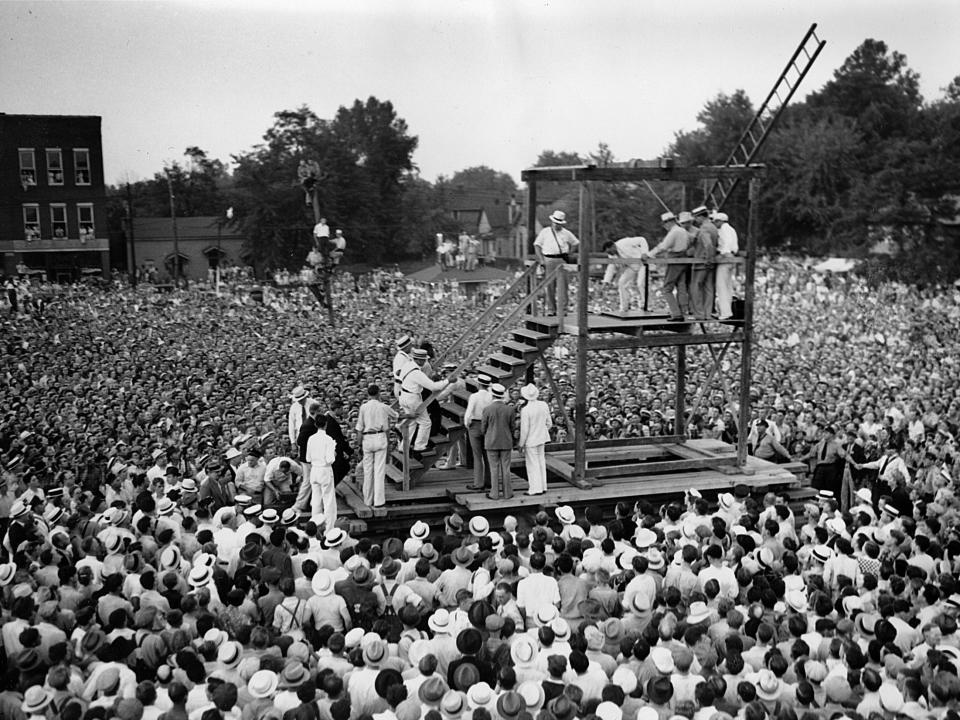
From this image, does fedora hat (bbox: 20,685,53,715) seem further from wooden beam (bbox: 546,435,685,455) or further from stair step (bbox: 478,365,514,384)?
wooden beam (bbox: 546,435,685,455)

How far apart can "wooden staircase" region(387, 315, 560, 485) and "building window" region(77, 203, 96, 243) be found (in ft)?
52.5

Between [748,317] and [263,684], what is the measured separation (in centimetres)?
898

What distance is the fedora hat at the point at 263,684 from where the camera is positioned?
22.2ft

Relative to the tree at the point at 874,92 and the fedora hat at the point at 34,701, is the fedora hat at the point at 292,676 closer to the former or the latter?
the fedora hat at the point at 34,701

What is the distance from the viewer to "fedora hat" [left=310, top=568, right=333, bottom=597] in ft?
28.1

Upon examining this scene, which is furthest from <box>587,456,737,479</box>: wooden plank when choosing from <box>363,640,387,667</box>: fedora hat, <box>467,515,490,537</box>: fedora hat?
<box>363,640,387,667</box>: fedora hat

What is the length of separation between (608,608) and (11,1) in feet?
51.1

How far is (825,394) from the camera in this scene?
765 inches

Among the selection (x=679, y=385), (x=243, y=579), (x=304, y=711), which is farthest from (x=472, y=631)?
(x=679, y=385)

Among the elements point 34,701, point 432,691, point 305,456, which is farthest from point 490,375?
point 34,701

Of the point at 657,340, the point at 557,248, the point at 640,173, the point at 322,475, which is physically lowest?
the point at 322,475

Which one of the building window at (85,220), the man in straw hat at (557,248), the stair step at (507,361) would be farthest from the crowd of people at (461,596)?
the building window at (85,220)

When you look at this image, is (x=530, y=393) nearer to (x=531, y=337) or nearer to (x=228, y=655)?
(x=531, y=337)

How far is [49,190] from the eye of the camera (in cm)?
2327
